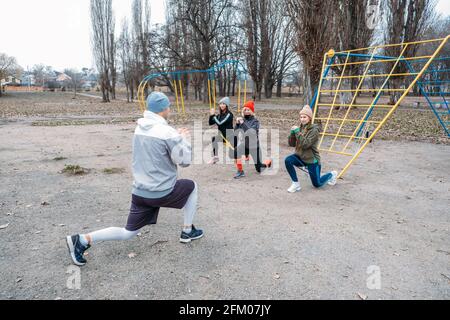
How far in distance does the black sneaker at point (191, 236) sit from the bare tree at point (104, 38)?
35971 millimetres

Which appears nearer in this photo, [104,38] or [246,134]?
[246,134]

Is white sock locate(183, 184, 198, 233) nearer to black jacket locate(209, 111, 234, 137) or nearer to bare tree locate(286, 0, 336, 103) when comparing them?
black jacket locate(209, 111, 234, 137)

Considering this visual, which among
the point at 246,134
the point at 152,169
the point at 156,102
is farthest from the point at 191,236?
the point at 246,134

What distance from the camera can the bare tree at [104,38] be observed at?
115 ft

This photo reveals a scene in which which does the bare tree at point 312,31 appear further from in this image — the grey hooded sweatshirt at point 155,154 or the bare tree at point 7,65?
the bare tree at point 7,65

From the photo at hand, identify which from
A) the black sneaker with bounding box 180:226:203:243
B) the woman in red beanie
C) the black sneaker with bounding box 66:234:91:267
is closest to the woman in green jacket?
the woman in red beanie

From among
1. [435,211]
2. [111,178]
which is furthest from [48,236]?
[435,211]

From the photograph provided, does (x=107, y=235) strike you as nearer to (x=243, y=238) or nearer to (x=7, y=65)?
(x=243, y=238)

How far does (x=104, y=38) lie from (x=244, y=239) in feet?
122

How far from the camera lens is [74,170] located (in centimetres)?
638

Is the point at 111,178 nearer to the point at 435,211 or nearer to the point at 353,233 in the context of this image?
the point at 353,233

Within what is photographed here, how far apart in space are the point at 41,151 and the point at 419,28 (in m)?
22.7

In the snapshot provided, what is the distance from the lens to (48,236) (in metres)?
3.69

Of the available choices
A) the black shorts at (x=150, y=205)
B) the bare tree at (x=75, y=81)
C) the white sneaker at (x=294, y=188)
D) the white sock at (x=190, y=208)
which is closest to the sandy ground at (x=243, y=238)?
the white sneaker at (x=294, y=188)
